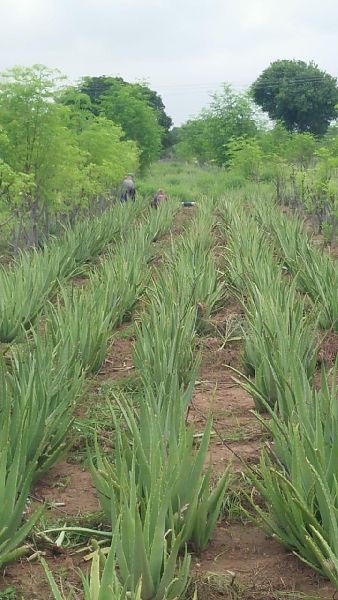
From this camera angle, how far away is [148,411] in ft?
8.68

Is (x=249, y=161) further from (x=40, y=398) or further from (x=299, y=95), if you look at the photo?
(x=40, y=398)

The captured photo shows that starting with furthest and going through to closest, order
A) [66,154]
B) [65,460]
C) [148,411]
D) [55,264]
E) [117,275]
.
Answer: [66,154] < [55,264] < [117,275] < [65,460] < [148,411]

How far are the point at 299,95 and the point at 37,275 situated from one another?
36768 millimetres

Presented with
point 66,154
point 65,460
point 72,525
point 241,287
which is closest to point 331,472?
point 72,525

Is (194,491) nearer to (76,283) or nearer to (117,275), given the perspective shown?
(117,275)

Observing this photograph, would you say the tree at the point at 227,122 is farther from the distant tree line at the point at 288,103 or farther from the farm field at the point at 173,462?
the farm field at the point at 173,462

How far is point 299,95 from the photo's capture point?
4053 centimetres

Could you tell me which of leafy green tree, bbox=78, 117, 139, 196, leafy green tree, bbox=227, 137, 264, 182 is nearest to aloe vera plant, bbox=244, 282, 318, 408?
leafy green tree, bbox=78, 117, 139, 196

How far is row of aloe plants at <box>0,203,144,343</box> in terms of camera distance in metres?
5.35

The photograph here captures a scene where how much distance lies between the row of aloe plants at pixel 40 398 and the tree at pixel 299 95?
118ft

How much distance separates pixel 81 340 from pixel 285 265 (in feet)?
12.9

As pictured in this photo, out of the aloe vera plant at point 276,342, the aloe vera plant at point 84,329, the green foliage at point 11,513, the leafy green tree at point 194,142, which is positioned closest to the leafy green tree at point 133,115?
the leafy green tree at point 194,142

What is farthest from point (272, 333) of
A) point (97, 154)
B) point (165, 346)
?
point (97, 154)

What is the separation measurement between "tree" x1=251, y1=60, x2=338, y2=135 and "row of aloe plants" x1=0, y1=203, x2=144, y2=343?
3136 centimetres
